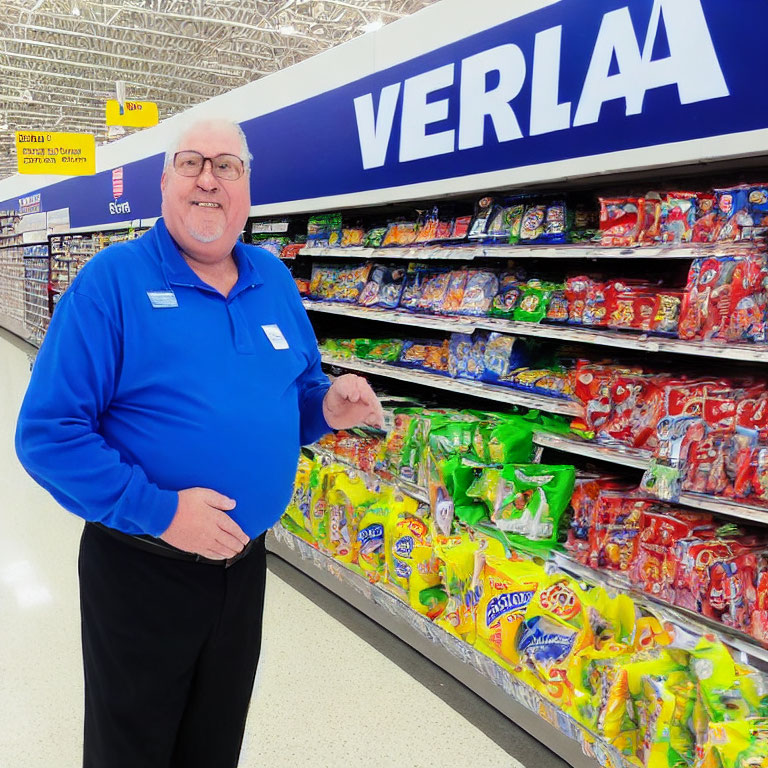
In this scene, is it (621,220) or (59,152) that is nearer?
(621,220)

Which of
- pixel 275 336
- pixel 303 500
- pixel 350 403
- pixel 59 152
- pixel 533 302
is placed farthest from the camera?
A: pixel 59 152

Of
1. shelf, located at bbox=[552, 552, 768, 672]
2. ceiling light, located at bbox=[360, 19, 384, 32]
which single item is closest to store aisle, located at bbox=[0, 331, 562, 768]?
shelf, located at bbox=[552, 552, 768, 672]

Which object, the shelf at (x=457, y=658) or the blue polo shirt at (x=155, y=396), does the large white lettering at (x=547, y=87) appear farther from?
the shelf at (x=457, y=658)

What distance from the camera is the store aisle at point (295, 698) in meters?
2.31

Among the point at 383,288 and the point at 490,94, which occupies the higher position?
the point at 490,94

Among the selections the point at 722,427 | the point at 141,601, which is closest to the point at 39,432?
the point at 141,601

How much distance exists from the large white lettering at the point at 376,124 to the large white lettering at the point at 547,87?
0.82m

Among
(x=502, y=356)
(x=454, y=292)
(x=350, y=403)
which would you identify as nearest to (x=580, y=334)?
(x=502, y=356)

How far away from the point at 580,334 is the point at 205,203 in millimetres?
1494

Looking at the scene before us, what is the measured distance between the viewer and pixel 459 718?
8.25 ft

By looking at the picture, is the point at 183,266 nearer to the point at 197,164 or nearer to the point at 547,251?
the point at 197,164

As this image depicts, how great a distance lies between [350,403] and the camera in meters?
1.76

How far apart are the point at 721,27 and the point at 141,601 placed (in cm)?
202

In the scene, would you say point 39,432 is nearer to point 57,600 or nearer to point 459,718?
point 459,718
